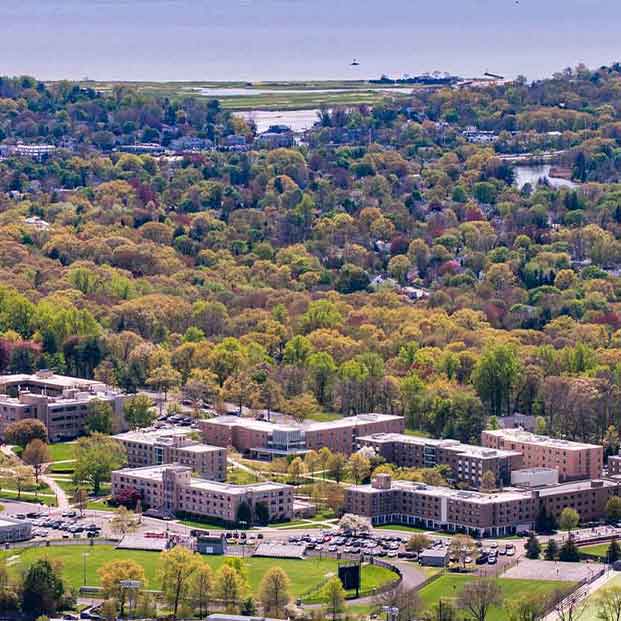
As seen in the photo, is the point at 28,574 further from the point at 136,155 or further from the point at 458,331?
the point at 136,155

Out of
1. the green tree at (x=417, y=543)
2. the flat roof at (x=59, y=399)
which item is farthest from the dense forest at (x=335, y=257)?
the green tree at (x=417, y=543)

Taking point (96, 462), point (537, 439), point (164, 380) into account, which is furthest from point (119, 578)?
point (164, 380)

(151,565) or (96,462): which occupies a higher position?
(96,462)

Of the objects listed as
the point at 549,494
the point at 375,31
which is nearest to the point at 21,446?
the point at 549,494

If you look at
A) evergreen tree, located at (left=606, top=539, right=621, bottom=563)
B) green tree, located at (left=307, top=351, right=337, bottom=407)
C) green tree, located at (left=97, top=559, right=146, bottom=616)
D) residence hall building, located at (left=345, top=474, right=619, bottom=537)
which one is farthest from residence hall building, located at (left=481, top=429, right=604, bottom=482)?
green tree, located at (left=97, top=559, right=146, bottom=616)

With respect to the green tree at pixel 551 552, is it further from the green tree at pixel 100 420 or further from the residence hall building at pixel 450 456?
the green tree at pixel 100 420

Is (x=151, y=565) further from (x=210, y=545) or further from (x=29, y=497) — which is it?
(x=29, y=497)
